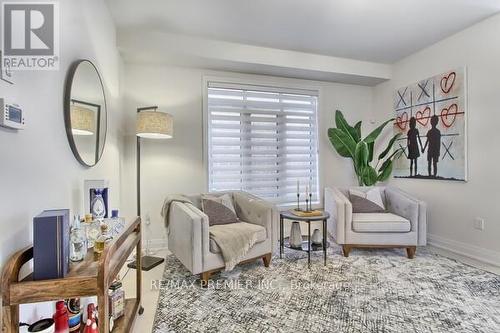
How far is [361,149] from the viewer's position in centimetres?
373

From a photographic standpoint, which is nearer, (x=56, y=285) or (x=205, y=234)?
(x=56, y=285)

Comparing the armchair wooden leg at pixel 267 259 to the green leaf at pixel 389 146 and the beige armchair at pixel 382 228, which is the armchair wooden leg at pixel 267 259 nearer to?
the beige armchair at pixel 382 228

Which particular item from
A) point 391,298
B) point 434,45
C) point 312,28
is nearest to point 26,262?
point 391,298

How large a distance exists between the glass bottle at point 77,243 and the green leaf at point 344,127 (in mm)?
3504

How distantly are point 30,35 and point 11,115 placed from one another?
559 millimetres

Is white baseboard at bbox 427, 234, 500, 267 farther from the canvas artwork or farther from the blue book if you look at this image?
the blue book

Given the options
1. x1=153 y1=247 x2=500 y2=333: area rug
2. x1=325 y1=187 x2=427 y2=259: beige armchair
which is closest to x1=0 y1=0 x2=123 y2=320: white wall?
x1=153 y1=247 x2=500 y2=333: area rug

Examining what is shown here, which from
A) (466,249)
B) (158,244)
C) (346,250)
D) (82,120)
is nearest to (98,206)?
(82,120)

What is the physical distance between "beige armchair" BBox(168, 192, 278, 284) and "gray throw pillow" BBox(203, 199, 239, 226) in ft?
0.53

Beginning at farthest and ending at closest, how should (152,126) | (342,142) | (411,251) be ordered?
(342,142)
(411,251)
(152,126)

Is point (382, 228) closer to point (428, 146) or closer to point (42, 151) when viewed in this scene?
point (428, 146)

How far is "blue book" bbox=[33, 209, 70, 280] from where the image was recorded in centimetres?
101

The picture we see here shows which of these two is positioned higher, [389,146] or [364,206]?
[389,146]

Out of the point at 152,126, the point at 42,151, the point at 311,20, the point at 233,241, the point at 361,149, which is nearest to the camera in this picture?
the point at 42,151
